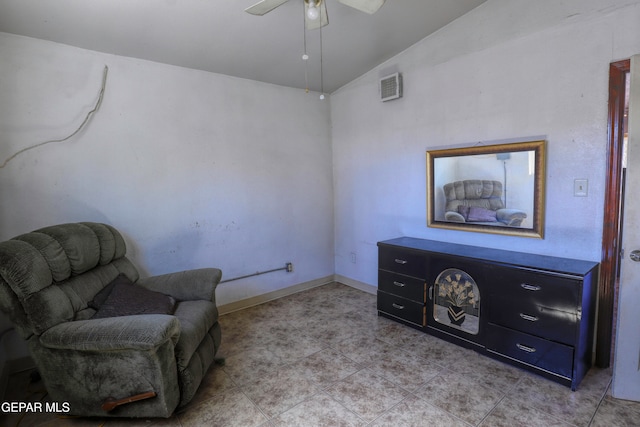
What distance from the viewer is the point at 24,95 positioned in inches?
90.2

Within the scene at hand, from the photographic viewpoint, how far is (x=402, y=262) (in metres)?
2.89

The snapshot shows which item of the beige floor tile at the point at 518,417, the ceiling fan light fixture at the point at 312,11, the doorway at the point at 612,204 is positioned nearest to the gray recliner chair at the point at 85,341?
the beige floor tile at the point at 518,417

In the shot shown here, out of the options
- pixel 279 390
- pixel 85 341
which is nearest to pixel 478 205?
pixel 279 390

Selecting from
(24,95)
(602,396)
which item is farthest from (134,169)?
(602,396)

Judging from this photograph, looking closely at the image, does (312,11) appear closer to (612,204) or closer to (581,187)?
(581,187)

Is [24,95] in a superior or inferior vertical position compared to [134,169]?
superior

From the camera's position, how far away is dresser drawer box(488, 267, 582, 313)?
77.2 inches

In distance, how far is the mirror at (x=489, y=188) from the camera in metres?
2.40

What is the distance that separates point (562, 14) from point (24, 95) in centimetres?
373

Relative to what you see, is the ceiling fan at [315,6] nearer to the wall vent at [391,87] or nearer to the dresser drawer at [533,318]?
the wall vent at [391,87]

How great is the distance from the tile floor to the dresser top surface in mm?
726

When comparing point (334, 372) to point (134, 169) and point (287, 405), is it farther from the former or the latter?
point (134, 169)

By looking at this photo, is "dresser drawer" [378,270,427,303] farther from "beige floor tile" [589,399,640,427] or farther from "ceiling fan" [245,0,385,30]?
Answer: "ceiling fan" [245,0,385,30]

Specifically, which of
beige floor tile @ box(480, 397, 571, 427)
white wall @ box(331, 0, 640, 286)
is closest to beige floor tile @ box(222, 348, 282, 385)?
beige floor tile @ box(480, 397, 571, 427)
